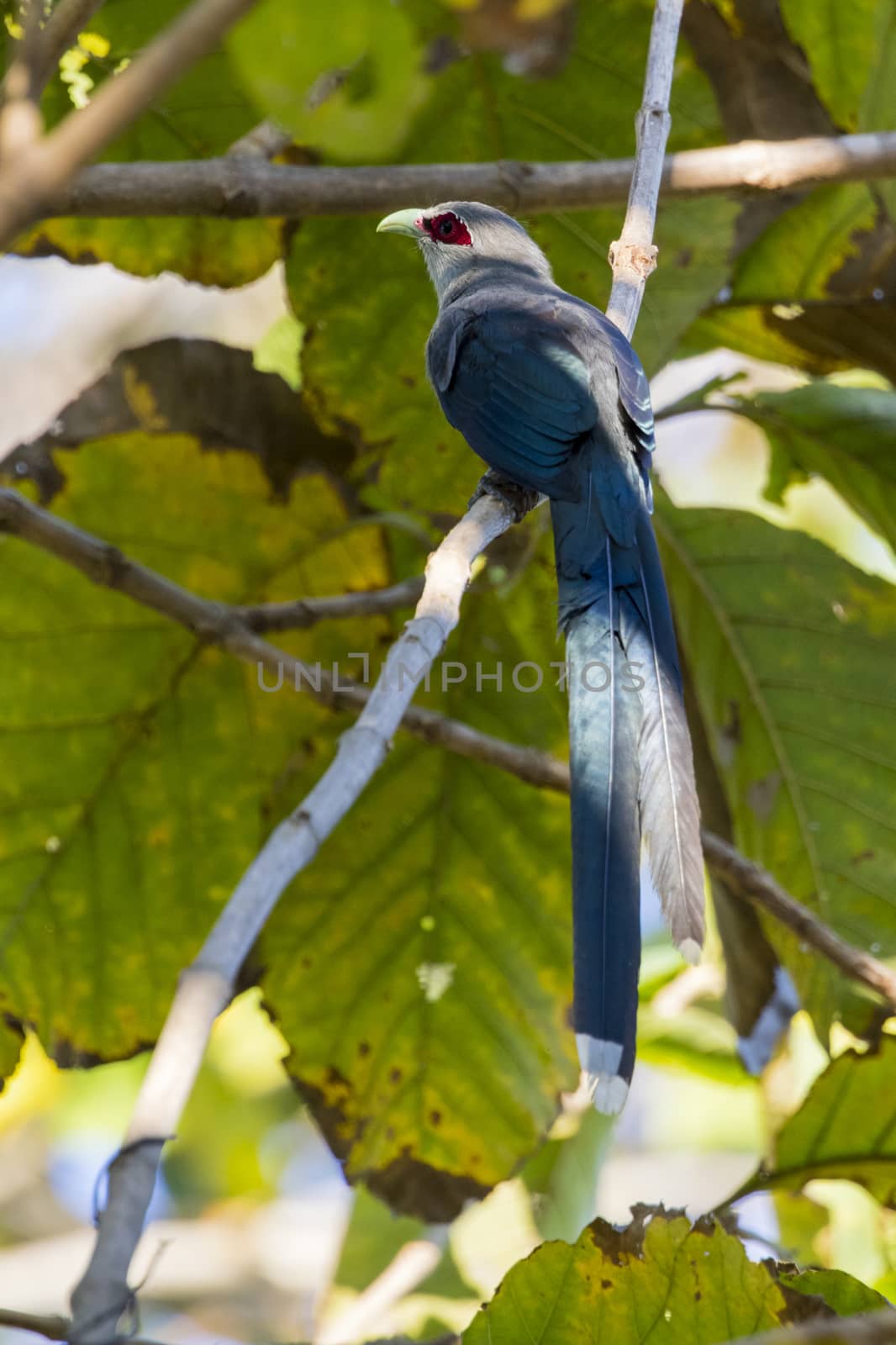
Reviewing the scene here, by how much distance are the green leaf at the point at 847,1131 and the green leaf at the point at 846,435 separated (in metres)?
1.03

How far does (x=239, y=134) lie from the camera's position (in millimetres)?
2729

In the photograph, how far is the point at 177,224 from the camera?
271 centimetres

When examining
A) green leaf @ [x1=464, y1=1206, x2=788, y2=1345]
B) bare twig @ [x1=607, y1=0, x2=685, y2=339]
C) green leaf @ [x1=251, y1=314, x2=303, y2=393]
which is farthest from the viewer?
green leaf @ [x1=251, y1=314, x2=303, y2=393]

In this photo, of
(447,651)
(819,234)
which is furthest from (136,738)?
(819,234)

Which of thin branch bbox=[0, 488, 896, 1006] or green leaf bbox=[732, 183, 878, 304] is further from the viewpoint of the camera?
green leaf bbox=[732, 183, 878, 304]

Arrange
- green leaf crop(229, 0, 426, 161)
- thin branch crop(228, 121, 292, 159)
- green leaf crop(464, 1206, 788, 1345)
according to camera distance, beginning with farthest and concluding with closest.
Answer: thin branch crop(228, 121, 292, 159) → green leaf crop(464, 1206, 788, 1345) → green leaf crop(229, 0, 426, 161)

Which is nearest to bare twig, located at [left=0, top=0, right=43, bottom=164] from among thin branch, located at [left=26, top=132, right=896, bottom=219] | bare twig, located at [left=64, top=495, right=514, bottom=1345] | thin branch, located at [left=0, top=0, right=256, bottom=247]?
thin branch, located at [left=0, top=0, right=256, bottom=247]

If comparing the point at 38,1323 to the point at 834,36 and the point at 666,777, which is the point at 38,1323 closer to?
the point at 666,777

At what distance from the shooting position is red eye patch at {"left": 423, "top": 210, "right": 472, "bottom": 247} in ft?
9.62

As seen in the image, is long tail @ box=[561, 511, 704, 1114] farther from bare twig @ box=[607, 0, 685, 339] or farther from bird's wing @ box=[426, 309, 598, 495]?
bare twig @ box=[607, 0, 685, 339]

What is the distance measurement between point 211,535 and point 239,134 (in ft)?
2.52

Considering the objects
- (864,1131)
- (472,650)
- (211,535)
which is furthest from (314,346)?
(864,1131)

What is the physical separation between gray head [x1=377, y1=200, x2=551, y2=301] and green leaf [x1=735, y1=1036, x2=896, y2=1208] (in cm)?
169

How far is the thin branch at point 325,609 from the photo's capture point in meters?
2.53
